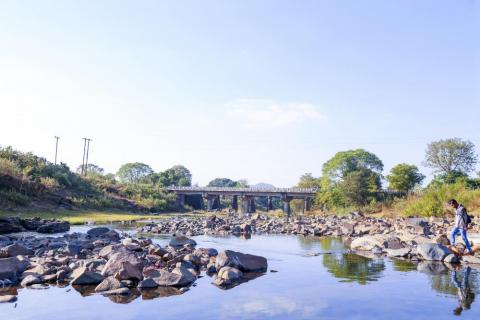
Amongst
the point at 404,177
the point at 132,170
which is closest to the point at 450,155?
the point at 404,177

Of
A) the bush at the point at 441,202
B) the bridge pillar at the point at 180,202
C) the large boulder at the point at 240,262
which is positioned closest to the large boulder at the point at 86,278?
the large boulder at the point at 240,262

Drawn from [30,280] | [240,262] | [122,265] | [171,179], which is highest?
[171,179]

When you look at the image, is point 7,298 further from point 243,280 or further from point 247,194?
point 247,194

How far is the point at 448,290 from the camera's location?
11320mm

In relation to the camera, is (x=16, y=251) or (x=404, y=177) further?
(x=404, y=177)

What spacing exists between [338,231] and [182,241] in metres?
13.2

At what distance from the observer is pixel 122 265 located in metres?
11.4

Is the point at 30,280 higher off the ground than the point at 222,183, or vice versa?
the point at 222,183

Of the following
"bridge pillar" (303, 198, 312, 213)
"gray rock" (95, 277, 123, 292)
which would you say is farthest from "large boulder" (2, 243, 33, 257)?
"bridge pillar" (303, 198, 312, 213)

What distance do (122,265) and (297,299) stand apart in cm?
422

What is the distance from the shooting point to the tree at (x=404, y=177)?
7076cm

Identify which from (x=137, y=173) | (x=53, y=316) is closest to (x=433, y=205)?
(x=53, y=316)

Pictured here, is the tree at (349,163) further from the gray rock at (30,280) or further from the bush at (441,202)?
the gray rock at (30,280)

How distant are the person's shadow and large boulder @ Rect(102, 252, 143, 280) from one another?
7104 millimetres
